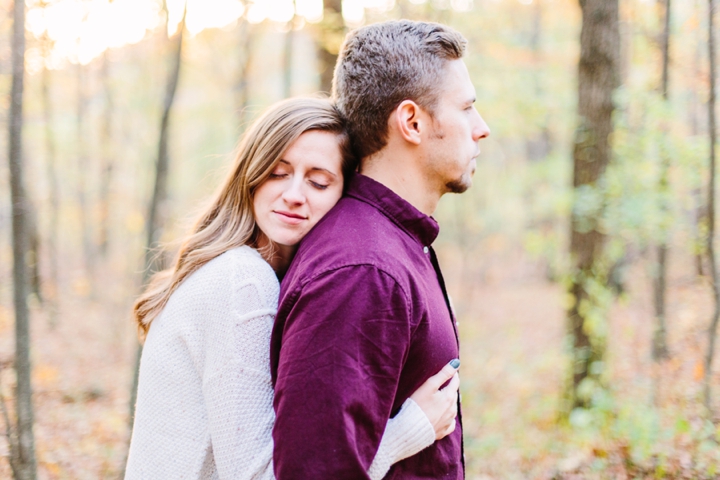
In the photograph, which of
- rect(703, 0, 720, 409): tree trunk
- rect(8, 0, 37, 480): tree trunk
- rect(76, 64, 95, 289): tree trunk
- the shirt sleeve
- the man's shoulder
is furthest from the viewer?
rect(76, 64, 95, 289): tree trunk

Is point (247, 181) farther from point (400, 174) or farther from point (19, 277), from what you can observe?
point (19, 277)

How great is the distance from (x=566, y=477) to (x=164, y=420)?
12.8 ft

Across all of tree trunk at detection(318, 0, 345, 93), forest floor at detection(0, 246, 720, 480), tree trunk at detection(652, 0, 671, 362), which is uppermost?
tree trunk at detection(318, 0, 345, 93)

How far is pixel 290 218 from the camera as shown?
6.70 feet

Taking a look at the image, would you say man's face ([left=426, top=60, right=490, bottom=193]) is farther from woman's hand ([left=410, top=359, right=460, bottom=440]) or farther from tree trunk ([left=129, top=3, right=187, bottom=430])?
tree trunk ([left=129, top=3, right=187, bottom=430])

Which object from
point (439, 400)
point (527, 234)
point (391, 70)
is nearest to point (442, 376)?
point (439, 400)

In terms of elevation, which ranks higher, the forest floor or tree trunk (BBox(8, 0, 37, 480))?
tree trunk (BBox(8, 0, 37, 480))

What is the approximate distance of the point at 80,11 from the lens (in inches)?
294

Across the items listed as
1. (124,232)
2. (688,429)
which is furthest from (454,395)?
(124,232)

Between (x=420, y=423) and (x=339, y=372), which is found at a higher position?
(x=339, y=372)

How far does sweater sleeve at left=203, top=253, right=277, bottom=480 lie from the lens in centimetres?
165

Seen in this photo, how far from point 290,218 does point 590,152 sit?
15.7 ft

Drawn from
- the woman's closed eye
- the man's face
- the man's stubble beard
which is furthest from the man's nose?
the woman's closed eye

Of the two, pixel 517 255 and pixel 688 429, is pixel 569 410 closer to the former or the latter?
pixel 688 429
